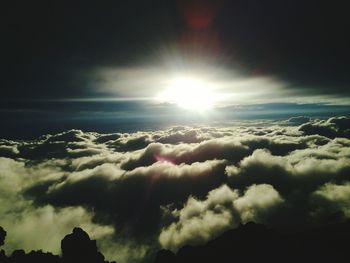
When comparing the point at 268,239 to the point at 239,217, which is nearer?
the point at 268,239

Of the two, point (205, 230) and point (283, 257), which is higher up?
point (283, 257)

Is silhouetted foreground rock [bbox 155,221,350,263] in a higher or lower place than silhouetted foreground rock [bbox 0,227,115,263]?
lower

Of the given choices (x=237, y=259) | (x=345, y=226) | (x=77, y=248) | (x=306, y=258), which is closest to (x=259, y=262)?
(x=237, y=259)

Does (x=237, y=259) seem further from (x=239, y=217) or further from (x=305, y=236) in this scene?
(x=239, y=217)

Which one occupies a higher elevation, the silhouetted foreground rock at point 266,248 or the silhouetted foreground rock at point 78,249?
the silhouetted foreground rock at point 78,249

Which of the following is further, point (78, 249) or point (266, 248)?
point (266, 248)

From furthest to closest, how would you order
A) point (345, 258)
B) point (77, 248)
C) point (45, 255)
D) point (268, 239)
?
point (268, 239)
point (345, 258)
point (45, 255)
point (77, 248)

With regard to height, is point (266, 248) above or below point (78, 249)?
below

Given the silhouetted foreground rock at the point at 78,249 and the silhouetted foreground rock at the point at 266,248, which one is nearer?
the silhouetted foreground rock at the point at 78,249
